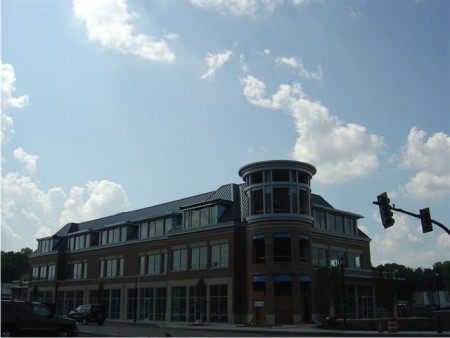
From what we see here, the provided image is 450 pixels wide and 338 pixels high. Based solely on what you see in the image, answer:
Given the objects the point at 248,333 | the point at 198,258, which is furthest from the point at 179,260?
the point at 248,333

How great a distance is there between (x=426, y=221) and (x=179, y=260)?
36.6 m

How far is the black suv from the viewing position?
25.2 m

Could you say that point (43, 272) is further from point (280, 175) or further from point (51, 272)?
point (280, 175)

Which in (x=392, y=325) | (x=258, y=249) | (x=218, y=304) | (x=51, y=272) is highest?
(x=258, y=249)

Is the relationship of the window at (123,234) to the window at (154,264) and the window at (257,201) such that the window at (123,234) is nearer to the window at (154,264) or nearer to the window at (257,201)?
the window at (154,264)

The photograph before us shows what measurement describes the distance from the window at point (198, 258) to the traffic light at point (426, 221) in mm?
32357

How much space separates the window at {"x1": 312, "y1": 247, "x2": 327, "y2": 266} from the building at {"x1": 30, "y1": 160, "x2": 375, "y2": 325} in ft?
0.36

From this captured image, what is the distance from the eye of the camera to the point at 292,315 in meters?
45.6

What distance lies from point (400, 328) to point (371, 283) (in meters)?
22.8

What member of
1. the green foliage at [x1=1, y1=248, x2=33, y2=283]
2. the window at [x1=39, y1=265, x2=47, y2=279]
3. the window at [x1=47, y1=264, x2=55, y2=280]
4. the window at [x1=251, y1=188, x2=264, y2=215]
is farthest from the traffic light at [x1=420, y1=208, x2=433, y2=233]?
the green foliage at [x1=1, y1=248, x2=33, y2=283]

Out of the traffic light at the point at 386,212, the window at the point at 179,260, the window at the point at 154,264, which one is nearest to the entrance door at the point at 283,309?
the window at the point at 179,260

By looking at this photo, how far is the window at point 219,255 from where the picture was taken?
50281 millimetres

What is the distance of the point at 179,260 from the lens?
182ft

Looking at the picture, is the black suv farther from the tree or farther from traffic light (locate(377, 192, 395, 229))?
the tree
